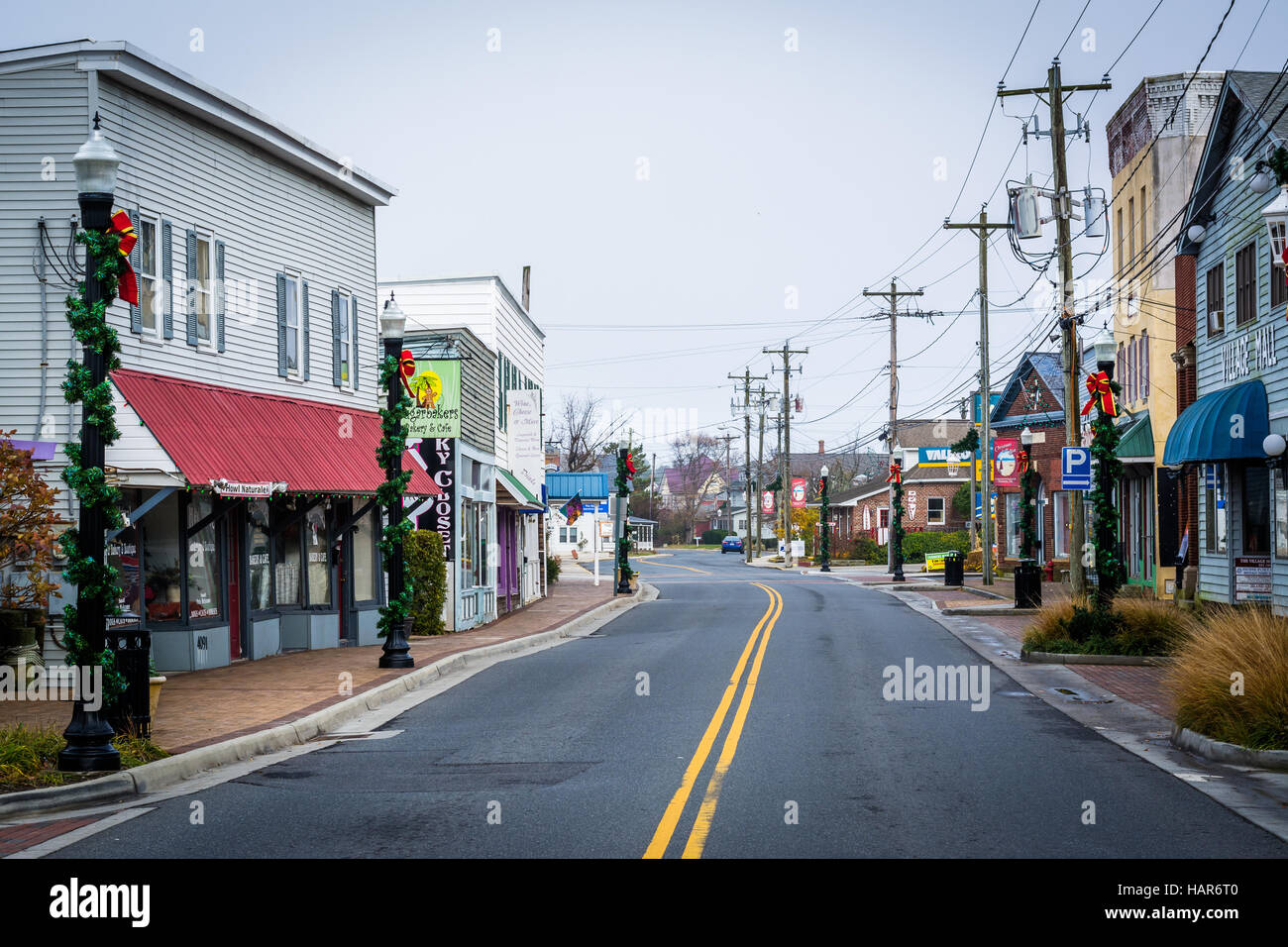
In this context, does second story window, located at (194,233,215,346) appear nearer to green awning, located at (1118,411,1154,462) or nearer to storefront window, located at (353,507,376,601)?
storefront window, located at (353,507,376,601)

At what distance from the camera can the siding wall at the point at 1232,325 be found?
20609 mm

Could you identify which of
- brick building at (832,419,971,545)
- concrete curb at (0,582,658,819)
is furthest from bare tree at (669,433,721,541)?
concrete curb at (0,582,658,819)

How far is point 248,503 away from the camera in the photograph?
19.1 metres


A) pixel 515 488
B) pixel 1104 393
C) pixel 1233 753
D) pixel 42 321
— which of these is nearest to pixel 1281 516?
pixel 1104 393

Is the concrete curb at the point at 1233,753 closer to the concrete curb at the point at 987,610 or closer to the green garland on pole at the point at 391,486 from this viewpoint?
the green garland on pole at the point at 391,486

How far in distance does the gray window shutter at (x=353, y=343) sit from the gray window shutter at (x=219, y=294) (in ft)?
13.4

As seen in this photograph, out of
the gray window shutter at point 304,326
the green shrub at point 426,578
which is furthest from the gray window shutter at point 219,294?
the green shrub at point 426,578

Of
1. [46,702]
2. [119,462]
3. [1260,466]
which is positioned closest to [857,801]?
[46,702]

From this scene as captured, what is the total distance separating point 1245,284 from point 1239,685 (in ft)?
42.7

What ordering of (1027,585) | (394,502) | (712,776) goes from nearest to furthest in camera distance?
(712,776), (394,502), (1027,585)

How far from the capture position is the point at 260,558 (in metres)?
19.6

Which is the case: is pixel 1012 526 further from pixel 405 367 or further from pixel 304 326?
pixel 405 367
